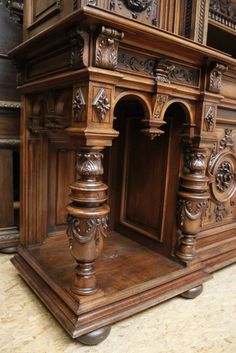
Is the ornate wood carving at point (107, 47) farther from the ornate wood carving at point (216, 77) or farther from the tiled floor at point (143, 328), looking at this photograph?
the tiled floor at point (143, 328)

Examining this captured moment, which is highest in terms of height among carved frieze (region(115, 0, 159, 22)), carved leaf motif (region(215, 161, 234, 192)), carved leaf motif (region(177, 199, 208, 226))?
carved frieze (region(115, 0, 159, 22))

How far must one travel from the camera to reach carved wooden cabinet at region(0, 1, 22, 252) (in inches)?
60.4

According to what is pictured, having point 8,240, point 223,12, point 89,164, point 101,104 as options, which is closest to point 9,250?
point 8,240

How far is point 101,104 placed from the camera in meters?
0.89

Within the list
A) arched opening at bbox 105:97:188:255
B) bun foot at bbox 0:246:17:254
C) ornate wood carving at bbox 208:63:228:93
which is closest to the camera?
ornate wood carving at bbox 208:63:228:93

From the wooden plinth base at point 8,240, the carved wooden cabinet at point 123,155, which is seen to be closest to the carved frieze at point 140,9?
the carved wooden cabinet at point 123,155

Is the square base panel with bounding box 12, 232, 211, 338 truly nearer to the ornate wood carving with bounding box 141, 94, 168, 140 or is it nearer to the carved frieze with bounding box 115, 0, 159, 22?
the ornate wood carving with bounding box 141, 94, 168, 140

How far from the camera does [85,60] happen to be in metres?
0.86

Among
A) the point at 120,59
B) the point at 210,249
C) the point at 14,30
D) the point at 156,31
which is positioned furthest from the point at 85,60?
the point at 210,249

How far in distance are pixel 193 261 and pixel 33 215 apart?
0.77 meters

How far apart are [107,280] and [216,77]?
3.01 feet

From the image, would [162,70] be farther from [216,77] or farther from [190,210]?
[190,210]

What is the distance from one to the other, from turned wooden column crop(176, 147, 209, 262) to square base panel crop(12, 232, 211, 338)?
0.11 meters

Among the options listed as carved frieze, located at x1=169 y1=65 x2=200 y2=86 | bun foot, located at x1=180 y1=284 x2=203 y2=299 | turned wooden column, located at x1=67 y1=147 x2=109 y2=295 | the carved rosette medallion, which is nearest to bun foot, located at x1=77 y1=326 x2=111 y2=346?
turned wooden column, located at x1=67 y1=147 x2=109 y2=295
